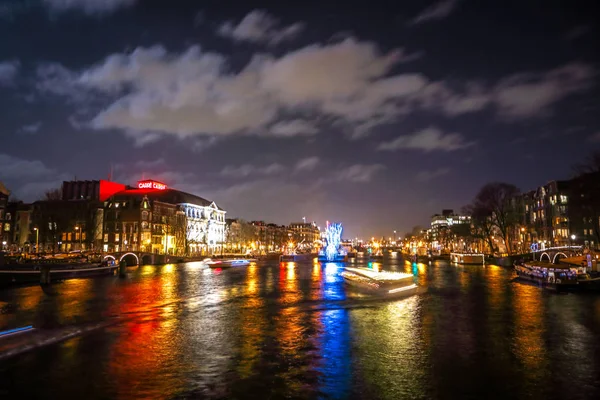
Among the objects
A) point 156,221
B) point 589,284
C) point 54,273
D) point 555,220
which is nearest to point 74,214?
point 156,221

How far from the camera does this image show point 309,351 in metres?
17.9

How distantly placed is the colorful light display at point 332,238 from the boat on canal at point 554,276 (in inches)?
2722

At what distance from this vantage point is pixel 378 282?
1463 inches

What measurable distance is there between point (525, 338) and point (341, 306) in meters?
13.2

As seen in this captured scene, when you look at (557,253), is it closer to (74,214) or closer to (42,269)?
(42,269)

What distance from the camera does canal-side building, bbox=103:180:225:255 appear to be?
123m

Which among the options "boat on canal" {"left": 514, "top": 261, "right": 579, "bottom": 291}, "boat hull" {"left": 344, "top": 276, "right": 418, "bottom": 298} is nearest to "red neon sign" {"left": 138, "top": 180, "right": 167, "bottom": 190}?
"boat hull" {"left": 344, "top": 276, "right": 418, "bottom": 298}

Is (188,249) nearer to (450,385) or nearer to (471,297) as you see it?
(471,297)

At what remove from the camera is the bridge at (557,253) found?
260 ft

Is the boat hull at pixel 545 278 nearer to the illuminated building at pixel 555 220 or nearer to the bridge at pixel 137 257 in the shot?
the illuminated building at pixel 555 220

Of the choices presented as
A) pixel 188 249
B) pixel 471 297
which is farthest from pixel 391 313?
pixel 188 249

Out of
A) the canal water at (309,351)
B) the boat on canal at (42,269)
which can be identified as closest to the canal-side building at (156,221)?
the boat on canal at (42,269)

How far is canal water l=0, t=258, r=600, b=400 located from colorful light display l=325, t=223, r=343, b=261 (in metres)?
86.2

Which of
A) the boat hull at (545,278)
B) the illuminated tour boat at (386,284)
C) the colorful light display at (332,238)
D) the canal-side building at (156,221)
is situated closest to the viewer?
the illuminated tour boat at (386,284)
